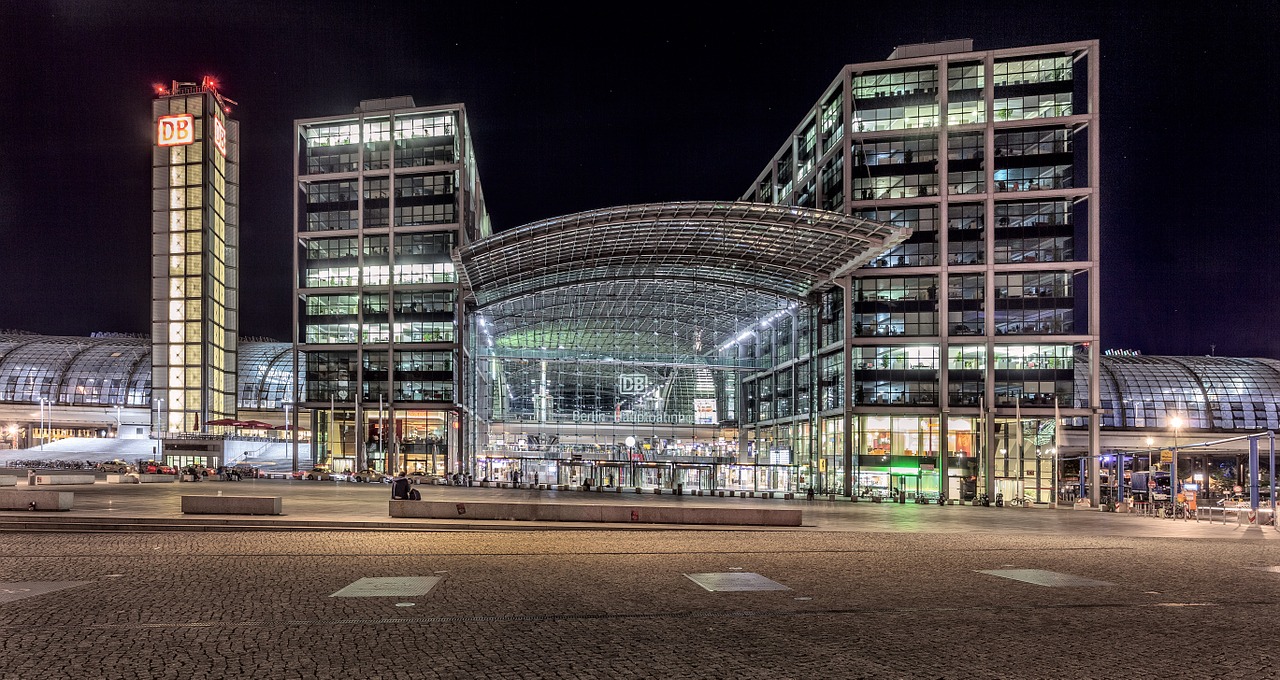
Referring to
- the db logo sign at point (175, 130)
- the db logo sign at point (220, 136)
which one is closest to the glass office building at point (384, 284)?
the db logo sign at point (175, 130)

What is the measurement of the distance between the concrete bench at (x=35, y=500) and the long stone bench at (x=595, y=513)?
9597mm

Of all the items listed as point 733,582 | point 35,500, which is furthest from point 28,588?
point 35,500

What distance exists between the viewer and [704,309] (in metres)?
77.2

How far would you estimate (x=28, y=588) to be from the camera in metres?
11.9

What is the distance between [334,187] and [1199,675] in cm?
7931

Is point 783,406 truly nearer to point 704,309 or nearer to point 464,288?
point 704,309

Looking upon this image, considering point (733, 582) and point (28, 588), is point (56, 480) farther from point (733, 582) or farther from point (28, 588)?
point (733, 582)

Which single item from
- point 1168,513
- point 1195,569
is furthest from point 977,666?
point 1168,513

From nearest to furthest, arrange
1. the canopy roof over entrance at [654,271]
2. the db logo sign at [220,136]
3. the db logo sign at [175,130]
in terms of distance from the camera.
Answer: the canopy roof over entrance at [654,271], the db logo sign at [175,130], the db logo sign at [220,136]

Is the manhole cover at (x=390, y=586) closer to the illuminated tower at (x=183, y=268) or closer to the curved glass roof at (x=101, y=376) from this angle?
the illuminated tower at (x=183, y=268)

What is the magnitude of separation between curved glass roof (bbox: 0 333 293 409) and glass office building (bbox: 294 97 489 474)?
3684cm

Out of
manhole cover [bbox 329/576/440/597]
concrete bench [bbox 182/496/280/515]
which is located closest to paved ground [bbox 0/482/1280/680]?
manhole cover [bbox 329/576/440/597]

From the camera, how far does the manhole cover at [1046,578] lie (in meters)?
13.4

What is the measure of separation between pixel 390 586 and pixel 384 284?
65.7 metres
